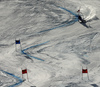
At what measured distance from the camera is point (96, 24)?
13344 millimetres

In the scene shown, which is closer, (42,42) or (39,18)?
(42,42)

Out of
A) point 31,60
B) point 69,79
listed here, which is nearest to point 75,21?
point 31,60

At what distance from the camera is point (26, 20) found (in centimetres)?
1417

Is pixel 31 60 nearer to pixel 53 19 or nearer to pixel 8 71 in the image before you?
pixel 8 71

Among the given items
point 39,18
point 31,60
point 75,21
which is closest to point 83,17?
point 75,21

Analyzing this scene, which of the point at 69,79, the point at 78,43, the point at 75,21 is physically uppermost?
the point at 75,21

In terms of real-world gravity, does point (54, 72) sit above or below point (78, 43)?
below

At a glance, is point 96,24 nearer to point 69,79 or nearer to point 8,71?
point 69,79

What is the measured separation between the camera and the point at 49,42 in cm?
1189

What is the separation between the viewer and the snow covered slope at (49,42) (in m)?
9.35

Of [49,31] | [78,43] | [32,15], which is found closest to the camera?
[78,43]

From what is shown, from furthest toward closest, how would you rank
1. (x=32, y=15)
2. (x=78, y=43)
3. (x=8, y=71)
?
(x=32, y=15) → (x=78, y=43) → (x=8, y=71)

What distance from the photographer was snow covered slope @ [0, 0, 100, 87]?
30.7 feet

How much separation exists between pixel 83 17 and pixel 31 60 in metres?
5.21
